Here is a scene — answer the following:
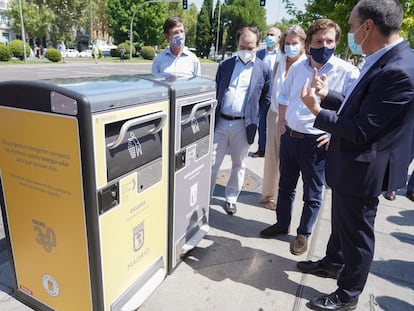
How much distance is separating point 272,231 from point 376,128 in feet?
5.36

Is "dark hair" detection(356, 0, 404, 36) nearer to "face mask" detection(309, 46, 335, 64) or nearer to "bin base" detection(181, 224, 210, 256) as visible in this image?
"face mask" detection(309, 46, 335, 64)

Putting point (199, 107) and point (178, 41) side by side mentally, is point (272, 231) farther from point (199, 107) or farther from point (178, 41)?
point (178, 41)

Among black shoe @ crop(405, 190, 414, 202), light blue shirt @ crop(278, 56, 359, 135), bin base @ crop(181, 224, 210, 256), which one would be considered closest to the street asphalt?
bin base @ crop(181, 224, 210, 256)

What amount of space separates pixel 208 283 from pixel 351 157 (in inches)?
51.8

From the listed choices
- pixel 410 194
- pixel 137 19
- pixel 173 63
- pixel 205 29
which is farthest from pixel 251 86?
pixel 205 29

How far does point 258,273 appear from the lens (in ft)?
8.60

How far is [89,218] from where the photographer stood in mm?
1636


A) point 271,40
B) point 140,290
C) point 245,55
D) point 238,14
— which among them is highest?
point 238,14

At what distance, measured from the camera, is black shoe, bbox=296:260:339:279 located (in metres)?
2.59

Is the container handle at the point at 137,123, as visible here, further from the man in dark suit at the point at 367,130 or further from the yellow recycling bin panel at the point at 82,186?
the man in dark suit at the point at 367,130

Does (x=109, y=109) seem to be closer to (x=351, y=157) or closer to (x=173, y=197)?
(x=173, y=197)

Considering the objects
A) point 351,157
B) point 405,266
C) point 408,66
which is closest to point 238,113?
point 351,157

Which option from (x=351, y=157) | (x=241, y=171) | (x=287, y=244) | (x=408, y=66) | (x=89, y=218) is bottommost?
Result: (x=287, y=244)

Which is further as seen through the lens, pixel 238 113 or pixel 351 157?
pixel 238 113
